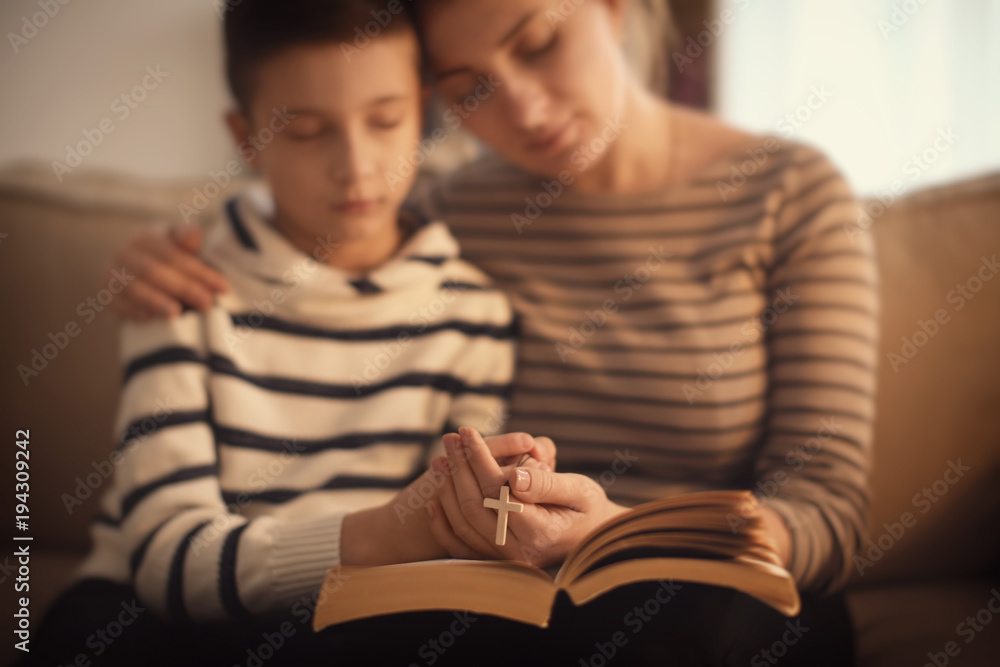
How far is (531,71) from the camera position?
83 cm

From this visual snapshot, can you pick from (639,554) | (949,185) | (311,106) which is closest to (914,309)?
(949,185)

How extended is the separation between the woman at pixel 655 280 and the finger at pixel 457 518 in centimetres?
27

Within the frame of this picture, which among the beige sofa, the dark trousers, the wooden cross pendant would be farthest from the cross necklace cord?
the beige sofa

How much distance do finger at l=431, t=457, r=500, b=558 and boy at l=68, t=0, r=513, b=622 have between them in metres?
0.04

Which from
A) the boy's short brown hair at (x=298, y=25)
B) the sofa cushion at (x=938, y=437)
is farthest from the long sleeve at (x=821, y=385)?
the boy's short brown hair at (x=298, y=25)

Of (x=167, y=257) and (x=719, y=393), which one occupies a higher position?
(x=167, y=257)

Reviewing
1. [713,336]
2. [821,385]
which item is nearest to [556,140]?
[713,336]

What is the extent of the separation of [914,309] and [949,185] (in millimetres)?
212

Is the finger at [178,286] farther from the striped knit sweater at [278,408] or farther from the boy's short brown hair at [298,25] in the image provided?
the boy's short brown hair at [298,25]

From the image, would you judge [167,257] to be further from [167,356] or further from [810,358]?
[810,358]

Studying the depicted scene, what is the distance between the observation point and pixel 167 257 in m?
0.80

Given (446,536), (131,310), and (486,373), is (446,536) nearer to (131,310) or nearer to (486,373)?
(486,373)

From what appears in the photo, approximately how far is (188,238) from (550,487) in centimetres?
51

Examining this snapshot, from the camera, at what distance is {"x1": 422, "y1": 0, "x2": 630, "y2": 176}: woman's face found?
0.80 m
